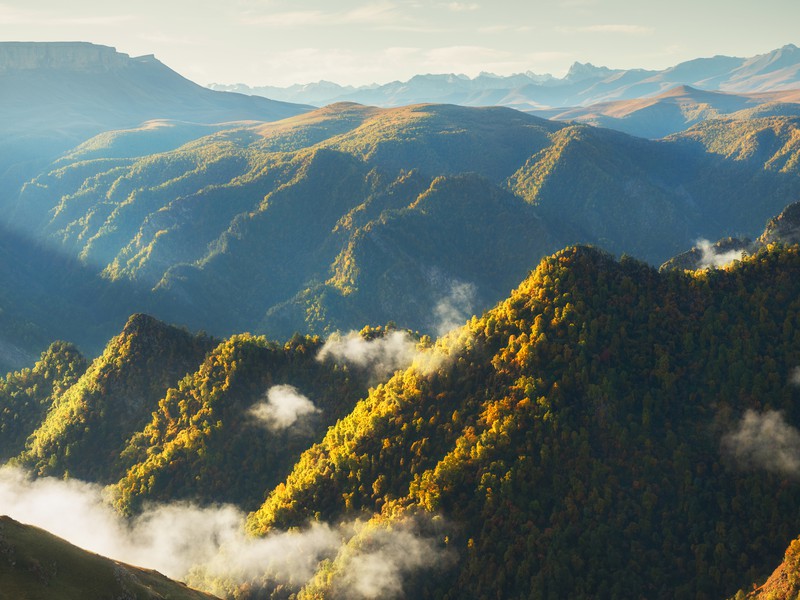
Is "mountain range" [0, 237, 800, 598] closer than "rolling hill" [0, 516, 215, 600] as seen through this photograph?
No

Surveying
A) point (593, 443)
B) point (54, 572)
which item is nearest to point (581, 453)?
point (593, 443)

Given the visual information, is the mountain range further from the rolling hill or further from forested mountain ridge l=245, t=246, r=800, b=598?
the rolling hill

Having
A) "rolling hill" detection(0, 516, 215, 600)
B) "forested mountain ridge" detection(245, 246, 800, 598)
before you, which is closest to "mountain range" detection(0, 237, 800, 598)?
"forested mountain ridge" detection(245, 246, 800, 598)

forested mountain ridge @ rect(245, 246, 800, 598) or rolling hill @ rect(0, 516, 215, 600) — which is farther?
forested mountain ridge @ rect(245, 246, 800, 598)

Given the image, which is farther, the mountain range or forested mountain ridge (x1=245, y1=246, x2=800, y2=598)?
the mountain range

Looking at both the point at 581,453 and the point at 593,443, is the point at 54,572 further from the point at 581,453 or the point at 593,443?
the point at 593,443

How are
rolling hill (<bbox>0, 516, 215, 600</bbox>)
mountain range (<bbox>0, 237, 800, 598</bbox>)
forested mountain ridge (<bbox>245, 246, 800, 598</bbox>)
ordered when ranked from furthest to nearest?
mountain range (<bbox>0, 237, 800, 598</bbox>), forested mountain ridge (<bbox>245, 246, 800, 598</bbox>), rolling hill (<bbox>0, 516, 215, 600</bbox>)

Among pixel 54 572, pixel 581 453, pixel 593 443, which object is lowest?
pixel 54 572

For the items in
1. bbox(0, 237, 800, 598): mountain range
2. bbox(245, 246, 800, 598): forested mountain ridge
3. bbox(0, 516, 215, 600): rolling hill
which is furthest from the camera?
bbox(0, 237, 800, 598): mountain range

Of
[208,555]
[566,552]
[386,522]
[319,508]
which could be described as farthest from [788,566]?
[208,555]
